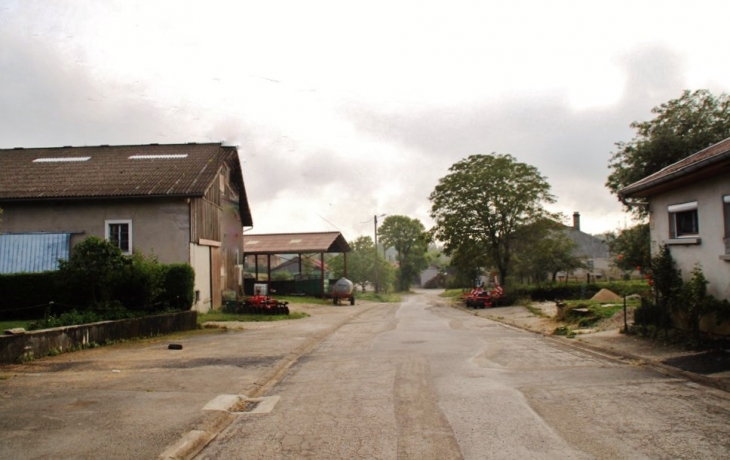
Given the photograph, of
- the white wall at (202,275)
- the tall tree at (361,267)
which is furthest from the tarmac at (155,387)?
the tall tree at (361,267)

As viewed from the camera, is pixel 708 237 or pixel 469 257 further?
pixel 469 257

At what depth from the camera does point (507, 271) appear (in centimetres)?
4662

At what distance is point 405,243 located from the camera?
95.5 metres

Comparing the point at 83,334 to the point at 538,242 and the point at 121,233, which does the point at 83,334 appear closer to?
the point at 121,233

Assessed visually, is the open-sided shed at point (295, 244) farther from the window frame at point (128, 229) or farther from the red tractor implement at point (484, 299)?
the window frame at point (128, 229)

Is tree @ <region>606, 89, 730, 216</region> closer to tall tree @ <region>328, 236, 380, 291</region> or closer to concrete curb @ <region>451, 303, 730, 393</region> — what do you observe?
concrete curb @ <region>451, 303, 730, 393</region>

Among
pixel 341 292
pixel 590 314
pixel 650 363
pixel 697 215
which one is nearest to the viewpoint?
pixel 650 363

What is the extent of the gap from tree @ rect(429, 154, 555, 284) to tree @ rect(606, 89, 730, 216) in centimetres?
1639

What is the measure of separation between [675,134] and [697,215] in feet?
49.8

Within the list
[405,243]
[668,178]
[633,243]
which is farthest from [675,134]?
[405,243]

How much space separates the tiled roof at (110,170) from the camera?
2498 centimetres

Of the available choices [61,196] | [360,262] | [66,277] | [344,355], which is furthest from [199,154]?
[360,262]

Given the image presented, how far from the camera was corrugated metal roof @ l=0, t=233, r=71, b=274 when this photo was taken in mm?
24328

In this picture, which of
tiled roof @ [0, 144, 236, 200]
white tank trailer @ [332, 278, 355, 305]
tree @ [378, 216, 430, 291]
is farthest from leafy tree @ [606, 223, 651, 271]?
tree @ [378, 216, 430, 291]
